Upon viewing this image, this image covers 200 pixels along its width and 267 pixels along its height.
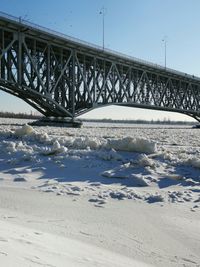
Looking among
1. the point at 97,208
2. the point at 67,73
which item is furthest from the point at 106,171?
the point at 67,73

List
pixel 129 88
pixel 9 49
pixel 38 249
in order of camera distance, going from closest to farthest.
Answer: pixel 38 249, pixel 9 49, pixel 129 88

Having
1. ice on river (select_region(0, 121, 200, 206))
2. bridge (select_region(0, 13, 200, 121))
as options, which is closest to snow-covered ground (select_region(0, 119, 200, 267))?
ice on river (select_region(0, 121, 200, 206))

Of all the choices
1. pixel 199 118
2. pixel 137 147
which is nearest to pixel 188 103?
→ pixel 199 118

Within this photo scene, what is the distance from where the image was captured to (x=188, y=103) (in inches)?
3831

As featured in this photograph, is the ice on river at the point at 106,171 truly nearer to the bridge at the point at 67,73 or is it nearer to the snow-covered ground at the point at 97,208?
the snow-covered ground at the point at 97,208

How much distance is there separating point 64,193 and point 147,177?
7.36 ft

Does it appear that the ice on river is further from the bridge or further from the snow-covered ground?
the bridge

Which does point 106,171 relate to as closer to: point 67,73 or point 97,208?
point 97,208

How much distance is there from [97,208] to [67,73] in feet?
182

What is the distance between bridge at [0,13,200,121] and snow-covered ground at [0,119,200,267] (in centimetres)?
3997

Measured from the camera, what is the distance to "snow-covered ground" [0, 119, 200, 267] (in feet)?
12.6

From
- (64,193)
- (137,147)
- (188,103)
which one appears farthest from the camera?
(188,103)

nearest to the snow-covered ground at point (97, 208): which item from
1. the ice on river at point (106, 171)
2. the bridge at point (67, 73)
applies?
the ice on river at point (106, 171)

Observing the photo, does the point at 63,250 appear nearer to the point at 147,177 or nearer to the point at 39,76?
the point at 147,177
